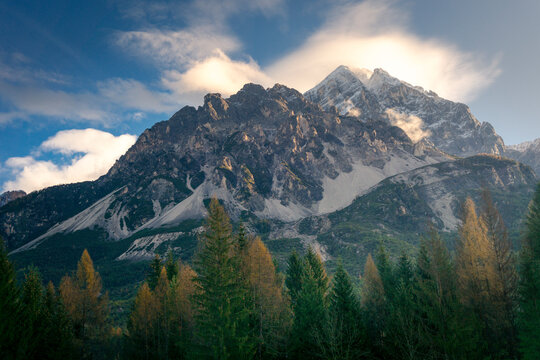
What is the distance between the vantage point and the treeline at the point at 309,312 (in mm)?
21500

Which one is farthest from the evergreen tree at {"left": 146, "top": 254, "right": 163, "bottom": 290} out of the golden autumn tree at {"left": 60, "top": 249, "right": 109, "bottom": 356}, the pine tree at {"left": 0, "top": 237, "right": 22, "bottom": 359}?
the pine tree at {"left": 0, "top": 237, "right": 22, "bottom": 359}

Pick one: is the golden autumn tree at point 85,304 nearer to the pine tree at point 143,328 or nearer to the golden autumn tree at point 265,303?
the pine tree at point 143,328

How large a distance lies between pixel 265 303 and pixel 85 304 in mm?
35530

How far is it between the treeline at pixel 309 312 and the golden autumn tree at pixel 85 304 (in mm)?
438

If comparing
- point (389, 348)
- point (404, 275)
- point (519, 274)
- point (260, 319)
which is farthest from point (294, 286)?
point (519, 274)

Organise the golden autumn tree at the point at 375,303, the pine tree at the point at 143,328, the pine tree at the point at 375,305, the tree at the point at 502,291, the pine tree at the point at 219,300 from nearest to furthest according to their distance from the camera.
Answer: the pine tree at the point at 219,300 → the tree at the point at 502,291 → the pine tree at the point at 375,305 → the pine tree at the point at 143,328 → the golden autumn tree at the point at 375,303

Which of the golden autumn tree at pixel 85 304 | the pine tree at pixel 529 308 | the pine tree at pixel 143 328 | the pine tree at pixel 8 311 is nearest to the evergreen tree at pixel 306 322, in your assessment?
the pine tree at pixel 529 308

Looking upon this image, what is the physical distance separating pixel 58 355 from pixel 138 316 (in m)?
12.8

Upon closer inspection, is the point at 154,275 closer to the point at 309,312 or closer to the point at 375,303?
the point at 309,312

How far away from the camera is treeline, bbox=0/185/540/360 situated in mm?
21500

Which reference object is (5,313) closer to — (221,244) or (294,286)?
(221,244)

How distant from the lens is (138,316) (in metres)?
42.4

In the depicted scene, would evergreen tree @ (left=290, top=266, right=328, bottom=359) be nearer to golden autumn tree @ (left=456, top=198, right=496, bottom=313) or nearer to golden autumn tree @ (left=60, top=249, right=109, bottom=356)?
golden autumn tree @ (left=456, top=198, right=496, bottom=313)

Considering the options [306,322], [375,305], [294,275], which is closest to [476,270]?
[306,322]
